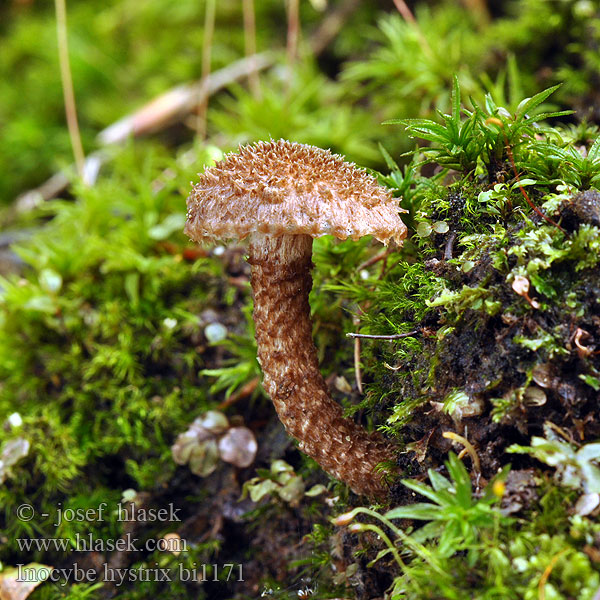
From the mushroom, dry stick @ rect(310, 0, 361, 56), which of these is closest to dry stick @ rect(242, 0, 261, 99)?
dry stick @ rect(310, 0, 361, 56)

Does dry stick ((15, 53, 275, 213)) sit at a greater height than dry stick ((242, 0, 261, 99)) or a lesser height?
lesser

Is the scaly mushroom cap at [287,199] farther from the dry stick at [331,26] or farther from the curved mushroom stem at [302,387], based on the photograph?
the dry stick at [331,26]

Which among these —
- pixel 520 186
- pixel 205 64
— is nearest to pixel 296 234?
pixel 520 186

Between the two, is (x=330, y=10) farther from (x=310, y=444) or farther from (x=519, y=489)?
(x=519, y=489)

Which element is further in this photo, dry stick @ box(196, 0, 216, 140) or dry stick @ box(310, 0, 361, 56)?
dry stick @ box(310, 0, 361, 56)

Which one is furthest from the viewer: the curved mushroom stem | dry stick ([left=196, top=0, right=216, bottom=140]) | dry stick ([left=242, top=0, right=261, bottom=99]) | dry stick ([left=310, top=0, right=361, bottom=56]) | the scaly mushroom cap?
dry stick ([left=310, top=0, right=361, bottom=56])

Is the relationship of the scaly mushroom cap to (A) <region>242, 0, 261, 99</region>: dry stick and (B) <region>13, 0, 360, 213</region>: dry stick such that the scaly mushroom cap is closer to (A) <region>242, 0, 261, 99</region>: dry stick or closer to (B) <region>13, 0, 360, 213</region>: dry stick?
(A) <region>242, 0, 261, 99</region>: dry stick

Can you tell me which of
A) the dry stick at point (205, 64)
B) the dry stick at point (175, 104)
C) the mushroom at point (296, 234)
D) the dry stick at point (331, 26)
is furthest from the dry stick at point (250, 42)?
the mushroom at point (296, 234)

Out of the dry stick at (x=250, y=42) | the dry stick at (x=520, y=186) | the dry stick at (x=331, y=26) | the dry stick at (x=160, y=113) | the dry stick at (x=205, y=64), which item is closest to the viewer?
the dry stick at (x=520, y=186)
